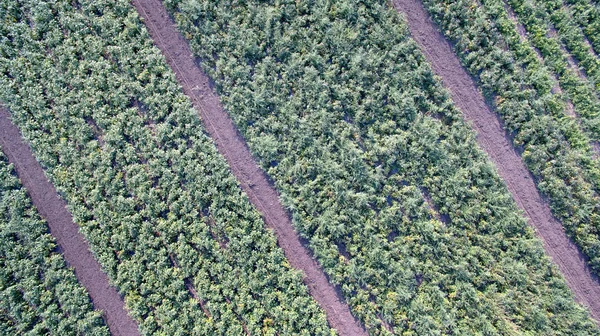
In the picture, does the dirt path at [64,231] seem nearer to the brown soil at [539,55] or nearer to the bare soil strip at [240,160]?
the bare soil strip at [240,160]

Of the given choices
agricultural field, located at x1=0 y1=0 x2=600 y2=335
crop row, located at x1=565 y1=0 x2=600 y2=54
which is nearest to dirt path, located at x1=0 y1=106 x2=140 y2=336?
agricultural field, located at x1=0 y1=0 x2=600 y2=335

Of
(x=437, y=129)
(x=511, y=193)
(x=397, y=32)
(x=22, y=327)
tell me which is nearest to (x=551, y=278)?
(x=511, y=193)

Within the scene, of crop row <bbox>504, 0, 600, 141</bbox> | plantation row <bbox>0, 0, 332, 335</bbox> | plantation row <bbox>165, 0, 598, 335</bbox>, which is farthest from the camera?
crop row <bbox>504, 0, 600, 141</bbox>

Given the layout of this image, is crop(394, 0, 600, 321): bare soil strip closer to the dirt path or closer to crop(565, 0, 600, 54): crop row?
crop(565, 0, 600, 54): crop row

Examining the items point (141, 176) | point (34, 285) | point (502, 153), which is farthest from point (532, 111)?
point (34, 285)

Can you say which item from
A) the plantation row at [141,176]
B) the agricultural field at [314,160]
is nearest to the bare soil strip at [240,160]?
the agricultural field at [314,160]

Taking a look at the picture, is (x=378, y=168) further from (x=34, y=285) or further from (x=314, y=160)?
(x=34, y=285)
